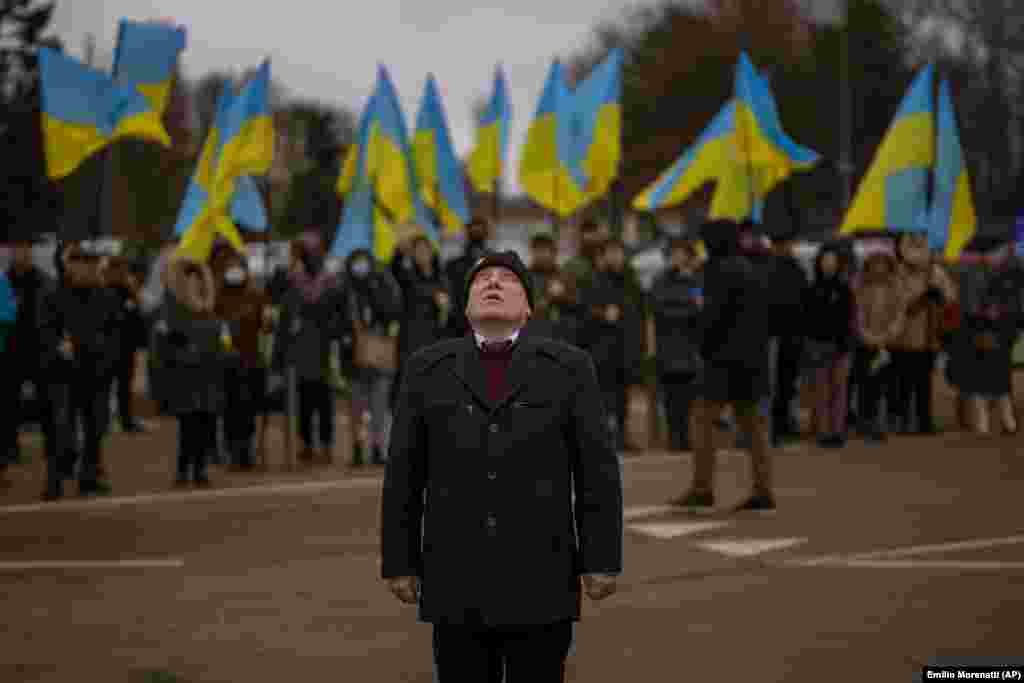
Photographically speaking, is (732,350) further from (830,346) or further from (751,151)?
(751,151)

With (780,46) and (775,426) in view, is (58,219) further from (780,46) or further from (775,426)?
(775,426)

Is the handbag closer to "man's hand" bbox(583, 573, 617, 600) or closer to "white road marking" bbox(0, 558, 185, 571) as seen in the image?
"white road marking" bbox(0, 558, 185, 571)

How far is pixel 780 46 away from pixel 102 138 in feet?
196

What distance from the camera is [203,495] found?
50.6 ft

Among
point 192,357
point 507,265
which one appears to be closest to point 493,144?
point 192,357

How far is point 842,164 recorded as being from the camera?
209 ft

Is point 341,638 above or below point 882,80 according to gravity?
below

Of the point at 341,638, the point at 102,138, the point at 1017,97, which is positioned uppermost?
the point at 1017,97

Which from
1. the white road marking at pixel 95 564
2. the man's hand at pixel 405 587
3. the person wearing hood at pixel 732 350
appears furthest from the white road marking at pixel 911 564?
the man's hand at pixel 405 587

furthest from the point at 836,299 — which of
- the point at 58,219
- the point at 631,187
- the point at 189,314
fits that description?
the point at 631,187

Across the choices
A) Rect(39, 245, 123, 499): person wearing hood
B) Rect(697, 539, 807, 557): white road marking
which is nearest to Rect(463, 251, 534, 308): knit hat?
Rect(697, 539, 807, 557): white road marking

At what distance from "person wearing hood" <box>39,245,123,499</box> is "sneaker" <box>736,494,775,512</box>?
500cm

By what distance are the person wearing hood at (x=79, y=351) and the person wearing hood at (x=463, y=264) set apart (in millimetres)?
3229

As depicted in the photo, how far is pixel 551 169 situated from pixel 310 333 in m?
5.78
